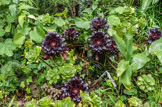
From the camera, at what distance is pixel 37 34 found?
5.24ft

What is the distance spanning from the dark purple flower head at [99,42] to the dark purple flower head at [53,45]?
266 mm

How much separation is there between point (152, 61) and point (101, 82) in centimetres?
60

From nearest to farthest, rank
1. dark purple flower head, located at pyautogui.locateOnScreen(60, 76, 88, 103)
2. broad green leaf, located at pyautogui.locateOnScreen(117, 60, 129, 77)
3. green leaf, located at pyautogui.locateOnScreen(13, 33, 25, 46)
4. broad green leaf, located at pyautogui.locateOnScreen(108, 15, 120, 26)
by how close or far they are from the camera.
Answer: broad green leaf, located at pyautogui.locateOnScreen(117, 60, 129, 77), dark purple flower head, located at pyautogui.locateOnScreen(60, 76, 88, 103), green leaf, located at pyautogui.locateOnScreen(13, 33, 25, 46), broad green leaf, located at pyautogui.locateOnScreen(108, 15, 120, 26)

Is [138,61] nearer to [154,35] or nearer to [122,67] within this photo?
[122,67]

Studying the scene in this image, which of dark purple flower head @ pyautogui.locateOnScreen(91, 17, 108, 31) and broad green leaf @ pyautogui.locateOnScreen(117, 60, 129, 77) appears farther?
dark purple flower head @ pyautogui.locateOnScreen(91, 17, 108, 31)

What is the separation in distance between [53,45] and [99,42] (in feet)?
1.39

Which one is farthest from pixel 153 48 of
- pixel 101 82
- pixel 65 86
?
pixel 65 86

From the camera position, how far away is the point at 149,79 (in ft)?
4.50

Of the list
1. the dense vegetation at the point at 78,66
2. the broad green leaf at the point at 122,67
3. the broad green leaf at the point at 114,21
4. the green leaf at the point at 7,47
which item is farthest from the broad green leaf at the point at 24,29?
the broad green leaf at the point at 122,67

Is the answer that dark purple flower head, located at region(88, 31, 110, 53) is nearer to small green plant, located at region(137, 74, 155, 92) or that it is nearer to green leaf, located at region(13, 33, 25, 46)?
small green plant, located at region(137, 74, 155, 92)

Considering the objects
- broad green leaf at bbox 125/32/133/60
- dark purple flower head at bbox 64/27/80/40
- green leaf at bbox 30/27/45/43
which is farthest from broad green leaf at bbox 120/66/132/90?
green leaf at bbox 30/27/45/43

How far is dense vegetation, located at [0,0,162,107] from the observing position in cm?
132

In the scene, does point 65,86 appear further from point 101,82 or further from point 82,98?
point 101,82

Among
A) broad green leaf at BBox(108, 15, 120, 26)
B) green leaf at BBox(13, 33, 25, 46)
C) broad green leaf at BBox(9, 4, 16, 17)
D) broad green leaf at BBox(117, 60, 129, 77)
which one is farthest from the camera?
broad green leaf at BBox(108, 15, 120, 26)
